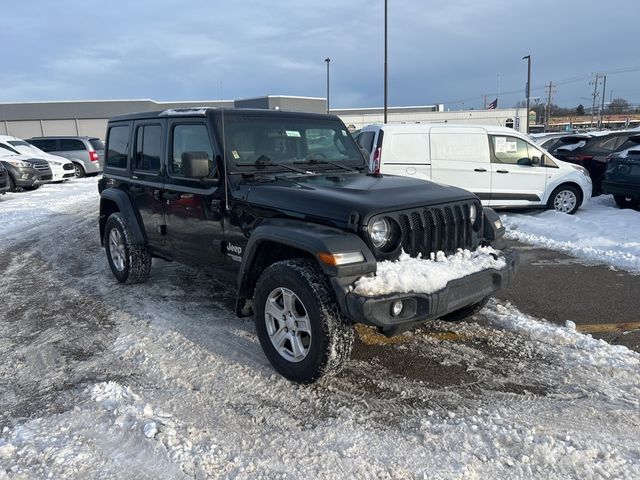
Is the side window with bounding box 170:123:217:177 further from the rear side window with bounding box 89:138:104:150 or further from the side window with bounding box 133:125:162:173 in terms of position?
the rear side window with bounding box 89:138:104:150

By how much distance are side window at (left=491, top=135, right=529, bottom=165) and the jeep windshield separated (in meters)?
5.74

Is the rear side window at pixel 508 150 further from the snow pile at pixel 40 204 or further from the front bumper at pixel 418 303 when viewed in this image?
the snow pile at pixel 40 204

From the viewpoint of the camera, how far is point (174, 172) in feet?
15.6

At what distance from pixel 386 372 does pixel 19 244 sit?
7366 mm

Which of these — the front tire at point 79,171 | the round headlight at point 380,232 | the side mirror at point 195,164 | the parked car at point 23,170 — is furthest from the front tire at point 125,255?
the front tire at point 79,171

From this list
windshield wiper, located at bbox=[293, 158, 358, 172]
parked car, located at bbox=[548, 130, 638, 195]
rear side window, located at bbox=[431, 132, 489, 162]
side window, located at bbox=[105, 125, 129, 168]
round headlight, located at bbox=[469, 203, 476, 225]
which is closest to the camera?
round headlight, located at bbox=[469, 203, 476, 225]

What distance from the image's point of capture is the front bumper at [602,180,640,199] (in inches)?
384

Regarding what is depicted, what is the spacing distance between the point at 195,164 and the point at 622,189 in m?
9.39

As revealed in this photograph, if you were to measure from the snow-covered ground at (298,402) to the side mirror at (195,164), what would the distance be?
141 centimetres

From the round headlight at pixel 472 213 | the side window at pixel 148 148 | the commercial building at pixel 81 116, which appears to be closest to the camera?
the round headlight at pixel 472 213

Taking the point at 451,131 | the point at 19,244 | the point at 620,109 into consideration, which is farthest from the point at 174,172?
the point at 620,109

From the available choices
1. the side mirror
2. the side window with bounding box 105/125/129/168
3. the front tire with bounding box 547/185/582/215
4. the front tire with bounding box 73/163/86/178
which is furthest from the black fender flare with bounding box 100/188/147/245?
the front tire with bounding box 73/163/86/178

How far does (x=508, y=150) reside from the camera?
9875 millimetres

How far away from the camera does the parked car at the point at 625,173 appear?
978cm
